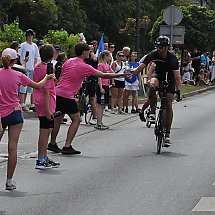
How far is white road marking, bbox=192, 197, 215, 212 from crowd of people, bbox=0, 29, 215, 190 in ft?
8.04

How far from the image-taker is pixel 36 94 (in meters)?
11.5

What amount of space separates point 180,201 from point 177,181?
1382mm

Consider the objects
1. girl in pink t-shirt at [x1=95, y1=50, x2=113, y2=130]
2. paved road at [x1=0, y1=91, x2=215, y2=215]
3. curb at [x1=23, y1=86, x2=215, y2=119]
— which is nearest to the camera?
paved road at [x1=0, y1=91, x2=215, y2=215]

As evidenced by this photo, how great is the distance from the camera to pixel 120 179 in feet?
34.5

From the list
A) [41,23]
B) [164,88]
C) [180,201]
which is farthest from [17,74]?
[41,23]

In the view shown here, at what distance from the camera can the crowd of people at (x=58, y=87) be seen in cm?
962

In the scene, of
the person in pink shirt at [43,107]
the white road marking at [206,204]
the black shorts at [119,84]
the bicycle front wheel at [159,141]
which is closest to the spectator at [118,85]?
the black shorts at [119,84]

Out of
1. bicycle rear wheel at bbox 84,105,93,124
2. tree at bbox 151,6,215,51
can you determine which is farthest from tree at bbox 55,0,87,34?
bicycle rear wheel at bbox 84,105,93,124

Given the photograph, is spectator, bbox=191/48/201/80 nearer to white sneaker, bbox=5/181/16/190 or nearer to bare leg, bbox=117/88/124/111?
bare leg, bbox=117/88/124/111

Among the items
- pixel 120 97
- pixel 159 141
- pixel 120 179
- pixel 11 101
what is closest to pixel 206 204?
pixel 120 179

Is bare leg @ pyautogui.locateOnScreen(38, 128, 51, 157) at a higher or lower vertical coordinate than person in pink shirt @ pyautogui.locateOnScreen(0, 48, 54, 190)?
lower

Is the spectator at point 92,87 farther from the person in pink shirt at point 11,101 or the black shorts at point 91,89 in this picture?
the person in pink shirt at point 11,101

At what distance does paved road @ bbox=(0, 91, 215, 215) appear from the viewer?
866 centimetres

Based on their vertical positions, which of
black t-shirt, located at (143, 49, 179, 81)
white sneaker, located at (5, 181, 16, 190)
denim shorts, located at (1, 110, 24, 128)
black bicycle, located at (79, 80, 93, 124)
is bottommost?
black bicycle, located at (79, 80, 93, 124)
